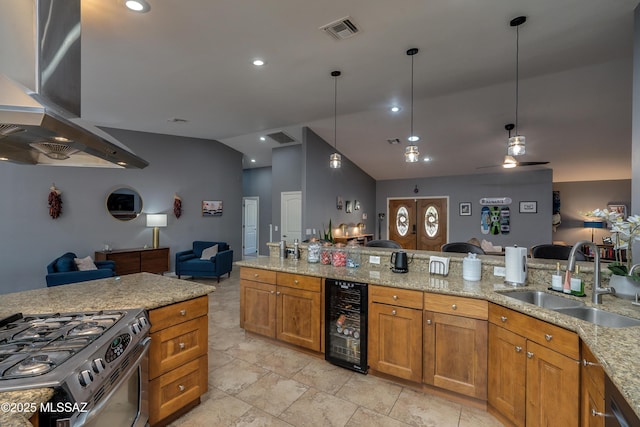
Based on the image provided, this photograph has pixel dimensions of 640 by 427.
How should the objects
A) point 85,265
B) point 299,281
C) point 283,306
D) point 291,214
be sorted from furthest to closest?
point 291,214, point 85,265, point 283,306, point 299,281

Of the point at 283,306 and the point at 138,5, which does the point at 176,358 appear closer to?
the point at 283,306

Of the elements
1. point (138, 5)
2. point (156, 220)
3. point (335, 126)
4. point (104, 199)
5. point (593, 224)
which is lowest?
point (593, 224)

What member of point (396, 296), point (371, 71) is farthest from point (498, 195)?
point (396, 296)

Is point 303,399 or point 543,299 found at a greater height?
point 543,299

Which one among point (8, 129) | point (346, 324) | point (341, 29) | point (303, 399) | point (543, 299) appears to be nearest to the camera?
point (8, 129)

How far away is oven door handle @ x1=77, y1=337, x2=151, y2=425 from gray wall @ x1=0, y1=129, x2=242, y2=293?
5163 mm

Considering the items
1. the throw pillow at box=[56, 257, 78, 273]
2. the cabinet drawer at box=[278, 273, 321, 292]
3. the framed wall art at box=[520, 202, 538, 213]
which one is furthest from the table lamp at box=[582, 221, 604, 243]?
the throw pillow at box=[56, 257, 78, 273]

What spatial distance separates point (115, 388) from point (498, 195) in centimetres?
851

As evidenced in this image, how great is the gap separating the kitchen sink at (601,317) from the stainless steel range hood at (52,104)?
116 inches

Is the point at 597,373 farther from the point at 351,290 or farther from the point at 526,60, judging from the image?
the point at 526,60

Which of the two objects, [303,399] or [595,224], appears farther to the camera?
[595,224]

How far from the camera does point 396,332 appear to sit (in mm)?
2436

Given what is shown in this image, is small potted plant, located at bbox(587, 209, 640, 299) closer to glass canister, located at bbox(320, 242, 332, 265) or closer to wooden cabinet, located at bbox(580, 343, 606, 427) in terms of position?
wooden cabinet, located at bbox(580, 343, 606, 427)

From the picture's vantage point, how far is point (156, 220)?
6152 mm
